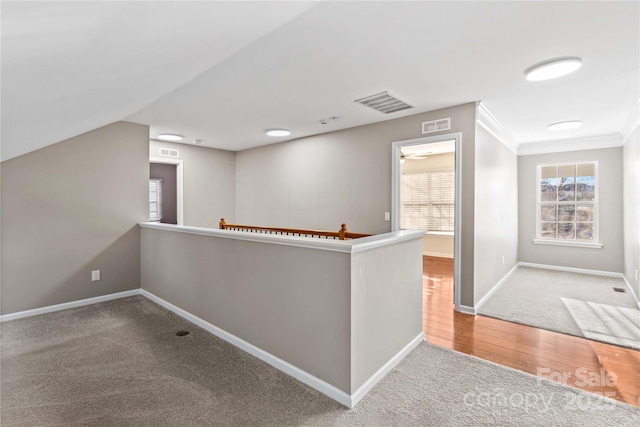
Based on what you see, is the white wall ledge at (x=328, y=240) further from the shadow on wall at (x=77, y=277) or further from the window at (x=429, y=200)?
the window at (x=429, y=200)

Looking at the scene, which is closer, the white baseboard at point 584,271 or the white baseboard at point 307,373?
the white baseboard at point 307,373

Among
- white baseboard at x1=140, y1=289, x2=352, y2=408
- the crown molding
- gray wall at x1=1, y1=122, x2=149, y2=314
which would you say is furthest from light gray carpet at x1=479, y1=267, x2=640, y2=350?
gray wall at x1=1, y1=122, x2=149, y2=314

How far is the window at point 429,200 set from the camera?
6996mm

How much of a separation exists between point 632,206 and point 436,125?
2960 millimetres

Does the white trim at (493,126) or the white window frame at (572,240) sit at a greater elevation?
the white trim at (493,126)

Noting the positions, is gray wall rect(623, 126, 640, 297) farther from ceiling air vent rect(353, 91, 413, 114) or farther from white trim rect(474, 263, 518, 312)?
ceiling air vent rect(353, 91, 413, 114)

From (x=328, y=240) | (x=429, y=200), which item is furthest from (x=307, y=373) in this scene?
(x=429, y=200)

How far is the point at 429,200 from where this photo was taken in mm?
7266

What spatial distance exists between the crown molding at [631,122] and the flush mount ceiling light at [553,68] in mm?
1596

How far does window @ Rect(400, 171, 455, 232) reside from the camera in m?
7.00

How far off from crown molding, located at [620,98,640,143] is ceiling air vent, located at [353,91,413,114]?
2.54 metres

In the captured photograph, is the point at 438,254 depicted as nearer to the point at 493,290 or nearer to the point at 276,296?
the point at 493,290

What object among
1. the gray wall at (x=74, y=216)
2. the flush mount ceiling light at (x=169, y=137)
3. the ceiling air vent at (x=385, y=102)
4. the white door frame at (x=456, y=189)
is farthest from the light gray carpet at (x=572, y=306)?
the flush mount ceiling light at (x=169, y=137)

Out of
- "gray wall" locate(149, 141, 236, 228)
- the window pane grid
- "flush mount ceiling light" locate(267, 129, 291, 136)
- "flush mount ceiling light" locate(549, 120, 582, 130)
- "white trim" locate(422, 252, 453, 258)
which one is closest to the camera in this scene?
"flush mount ceiling light" locate(549, 120, 582, 130)
